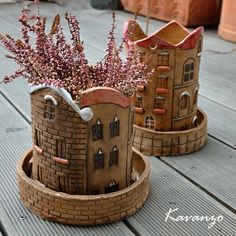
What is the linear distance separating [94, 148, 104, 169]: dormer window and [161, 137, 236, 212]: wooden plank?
30cm

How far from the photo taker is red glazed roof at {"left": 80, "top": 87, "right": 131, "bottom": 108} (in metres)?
0.88

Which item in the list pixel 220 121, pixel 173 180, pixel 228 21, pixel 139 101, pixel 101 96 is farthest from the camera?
pixel 228 21

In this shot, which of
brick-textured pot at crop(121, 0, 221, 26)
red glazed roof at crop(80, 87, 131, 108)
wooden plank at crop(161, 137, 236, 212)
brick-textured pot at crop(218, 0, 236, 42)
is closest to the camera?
red glazed roof at crop(80, 87, 131, 108)

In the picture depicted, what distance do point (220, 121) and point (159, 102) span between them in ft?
1.15

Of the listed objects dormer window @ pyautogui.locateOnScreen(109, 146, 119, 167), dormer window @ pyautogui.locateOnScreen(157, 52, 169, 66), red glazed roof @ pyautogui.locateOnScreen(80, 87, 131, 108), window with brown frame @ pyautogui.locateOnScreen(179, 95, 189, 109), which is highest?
red glazed roof @ pyautogui.locateOnScreen(80, 87, 131, 108)

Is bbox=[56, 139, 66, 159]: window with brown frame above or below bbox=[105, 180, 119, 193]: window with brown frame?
above

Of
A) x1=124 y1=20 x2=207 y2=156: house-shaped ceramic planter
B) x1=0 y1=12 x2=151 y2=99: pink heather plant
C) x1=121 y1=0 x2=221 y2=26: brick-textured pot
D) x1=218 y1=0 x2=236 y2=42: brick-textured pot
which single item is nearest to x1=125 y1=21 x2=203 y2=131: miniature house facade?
x1=124 y1=20 x2=207 y2=156: house-shaped ceramic planter

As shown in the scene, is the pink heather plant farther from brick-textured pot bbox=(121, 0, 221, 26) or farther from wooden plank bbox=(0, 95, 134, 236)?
brick-textured pot bbox=(121, 0, 221, 26)

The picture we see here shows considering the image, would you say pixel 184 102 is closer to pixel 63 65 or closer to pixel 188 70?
pixel 188 70

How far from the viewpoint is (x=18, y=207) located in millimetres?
1012

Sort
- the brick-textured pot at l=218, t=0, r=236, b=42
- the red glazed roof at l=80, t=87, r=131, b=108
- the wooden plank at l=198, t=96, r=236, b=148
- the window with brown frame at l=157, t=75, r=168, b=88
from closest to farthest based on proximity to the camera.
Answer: the red glazed roof at l=80, t=87, r=131, b=108, the window with brown frame at l=157, t=75, r=168, b=88, the wooden plank at l=198, t=96, r=236, b=148, the brick-textured pot at l=218, t=0, r=236, b=42

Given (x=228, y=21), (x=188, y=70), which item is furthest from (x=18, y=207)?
(x=228, y=21)

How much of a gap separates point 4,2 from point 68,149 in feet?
9.32

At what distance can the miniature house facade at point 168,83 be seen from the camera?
1201mm
